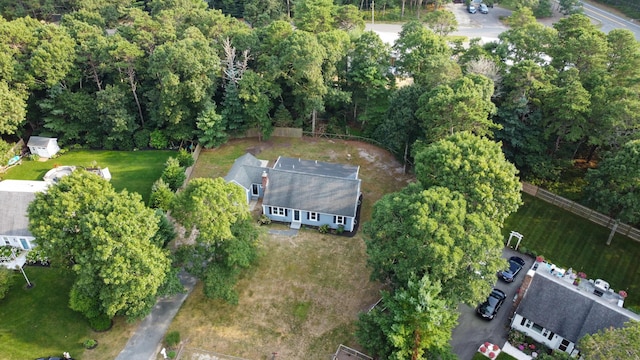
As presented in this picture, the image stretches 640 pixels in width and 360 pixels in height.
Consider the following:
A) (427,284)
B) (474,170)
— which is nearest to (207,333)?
(427,284)

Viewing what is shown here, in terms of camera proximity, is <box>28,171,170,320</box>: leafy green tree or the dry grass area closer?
<box>28,171,170,320</box>: leafy green tree

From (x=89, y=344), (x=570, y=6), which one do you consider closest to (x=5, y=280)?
(x=89, y=344)

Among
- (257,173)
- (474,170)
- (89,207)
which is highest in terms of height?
(474,170)

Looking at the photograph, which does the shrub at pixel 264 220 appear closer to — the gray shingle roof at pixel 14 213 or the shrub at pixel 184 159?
the shrub at pixel 184 159

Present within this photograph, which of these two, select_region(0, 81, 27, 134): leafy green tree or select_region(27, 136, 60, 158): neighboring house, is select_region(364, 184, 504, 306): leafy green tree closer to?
select_region(27, 136, 60, 158): neighboring house

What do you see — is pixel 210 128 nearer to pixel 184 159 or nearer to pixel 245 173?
pixel 184 159

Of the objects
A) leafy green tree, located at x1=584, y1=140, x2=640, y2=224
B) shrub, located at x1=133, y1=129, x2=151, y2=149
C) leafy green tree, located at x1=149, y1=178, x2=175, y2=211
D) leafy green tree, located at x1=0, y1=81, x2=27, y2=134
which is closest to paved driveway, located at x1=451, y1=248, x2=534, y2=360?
leafy green tree, located at x1=584, y1=140, x2=640, y2=224

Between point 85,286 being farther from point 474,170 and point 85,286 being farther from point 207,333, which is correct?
point 474,170
